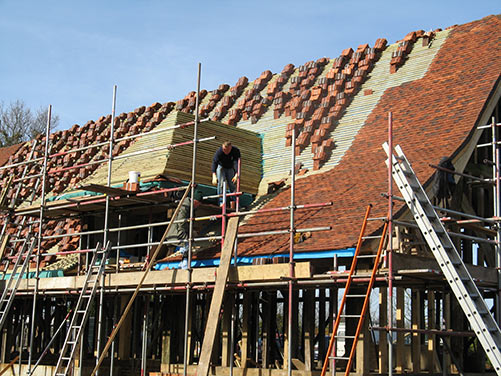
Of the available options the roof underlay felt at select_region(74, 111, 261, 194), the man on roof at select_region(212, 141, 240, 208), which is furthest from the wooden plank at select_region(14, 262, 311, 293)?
the roof underlay felt at select_region(74, 111, 261, 194)

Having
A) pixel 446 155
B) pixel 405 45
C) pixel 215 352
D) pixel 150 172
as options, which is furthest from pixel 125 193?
pixel 405 45

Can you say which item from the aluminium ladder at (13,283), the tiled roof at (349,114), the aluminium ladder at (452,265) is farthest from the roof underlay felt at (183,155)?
the aluminium ladder at (452,265)

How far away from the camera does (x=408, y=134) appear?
742 inches

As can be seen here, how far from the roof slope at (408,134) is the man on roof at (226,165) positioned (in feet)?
3.50

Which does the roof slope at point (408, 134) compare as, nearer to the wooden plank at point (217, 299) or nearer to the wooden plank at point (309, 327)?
the wooden plank at point (217, 299)

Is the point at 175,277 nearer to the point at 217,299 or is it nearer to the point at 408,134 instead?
the point at 217,299

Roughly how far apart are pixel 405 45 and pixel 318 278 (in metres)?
10.3

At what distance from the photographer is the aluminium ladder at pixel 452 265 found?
12.9m

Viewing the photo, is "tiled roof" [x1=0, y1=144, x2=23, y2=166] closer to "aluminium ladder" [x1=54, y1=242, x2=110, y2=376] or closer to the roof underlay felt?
the roof underlay felt

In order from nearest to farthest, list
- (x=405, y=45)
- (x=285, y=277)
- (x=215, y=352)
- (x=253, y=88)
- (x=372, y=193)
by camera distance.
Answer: (x=285, y=277) → (x=372, y=193) → (x=215, y=352) → (x=405, y=45) → (x=253, y=88)

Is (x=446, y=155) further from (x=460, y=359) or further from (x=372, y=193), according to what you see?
(x=460, y=359)

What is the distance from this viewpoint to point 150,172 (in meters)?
19.8

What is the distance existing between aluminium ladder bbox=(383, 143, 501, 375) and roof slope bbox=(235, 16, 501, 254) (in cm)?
141

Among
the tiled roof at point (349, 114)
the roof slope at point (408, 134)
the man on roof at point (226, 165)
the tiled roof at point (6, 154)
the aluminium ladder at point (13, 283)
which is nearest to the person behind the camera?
the roof slope at point (408, 134)
